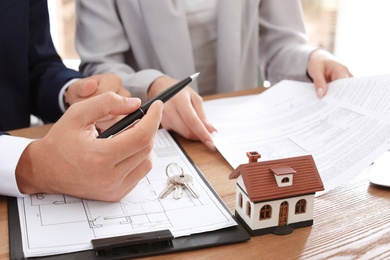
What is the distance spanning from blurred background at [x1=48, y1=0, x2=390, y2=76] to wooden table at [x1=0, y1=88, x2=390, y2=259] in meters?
1.49

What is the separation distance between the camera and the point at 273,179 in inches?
23.0

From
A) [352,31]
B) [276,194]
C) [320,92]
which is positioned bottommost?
[352,31]

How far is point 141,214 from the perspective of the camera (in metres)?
0.61

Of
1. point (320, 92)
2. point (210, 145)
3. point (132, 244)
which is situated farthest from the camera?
point (320, 92)

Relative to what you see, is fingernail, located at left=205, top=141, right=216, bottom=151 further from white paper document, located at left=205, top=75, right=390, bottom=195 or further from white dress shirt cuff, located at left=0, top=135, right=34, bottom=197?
white dress shirt cuff, located at left=0, top=135, right=34, bottom=197

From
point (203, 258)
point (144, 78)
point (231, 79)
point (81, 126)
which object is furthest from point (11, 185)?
point (231, 79)

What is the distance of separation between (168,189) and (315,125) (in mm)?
327

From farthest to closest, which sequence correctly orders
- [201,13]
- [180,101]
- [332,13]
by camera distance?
[332,13] < [201,13] < [180,101]

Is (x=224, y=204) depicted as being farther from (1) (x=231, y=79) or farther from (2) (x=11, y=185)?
(1) (x=231, y=79)

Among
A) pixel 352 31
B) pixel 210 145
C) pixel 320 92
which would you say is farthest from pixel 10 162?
pixel 352 31

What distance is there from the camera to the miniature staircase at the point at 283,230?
0.59 metres

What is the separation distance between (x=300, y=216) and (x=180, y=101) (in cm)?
35

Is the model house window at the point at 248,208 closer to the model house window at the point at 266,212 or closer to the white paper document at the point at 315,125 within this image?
the model house window at the point at 266,212

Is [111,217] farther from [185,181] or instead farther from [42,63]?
[42,63]
